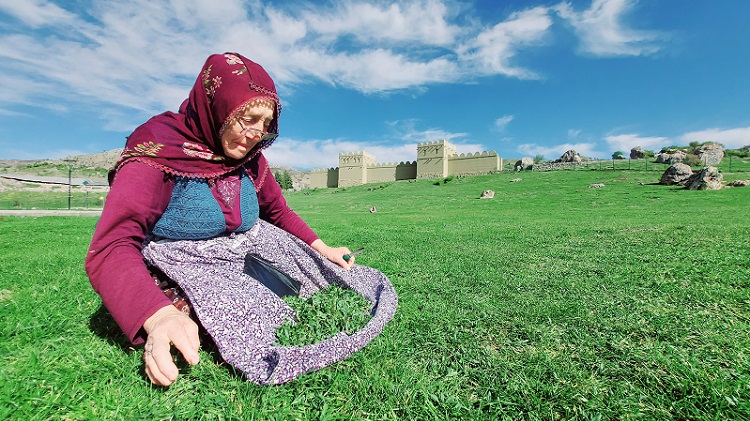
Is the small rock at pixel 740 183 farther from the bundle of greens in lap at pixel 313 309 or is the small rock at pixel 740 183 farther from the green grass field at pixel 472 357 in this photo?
the bundle of greens in lap at pixel 313 309

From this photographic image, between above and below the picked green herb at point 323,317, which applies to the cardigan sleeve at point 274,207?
above

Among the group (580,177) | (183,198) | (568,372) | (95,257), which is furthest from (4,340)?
(580,177)

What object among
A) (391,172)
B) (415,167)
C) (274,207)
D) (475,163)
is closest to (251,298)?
(274,207)

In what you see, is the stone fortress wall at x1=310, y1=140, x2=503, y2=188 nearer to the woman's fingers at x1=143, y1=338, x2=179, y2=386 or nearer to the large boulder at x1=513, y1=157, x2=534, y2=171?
the large boulder at x1=513, y1=157, x2=534, y2=171

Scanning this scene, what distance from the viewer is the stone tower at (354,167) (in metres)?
57.1

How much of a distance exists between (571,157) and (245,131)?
4777cm

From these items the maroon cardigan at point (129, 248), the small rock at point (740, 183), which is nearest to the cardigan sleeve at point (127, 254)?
the maroon cardigan at point (129, 248)

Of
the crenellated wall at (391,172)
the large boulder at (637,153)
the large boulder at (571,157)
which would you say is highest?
the large boulder at (637,153)

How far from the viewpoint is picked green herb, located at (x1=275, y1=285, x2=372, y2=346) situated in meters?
1.87

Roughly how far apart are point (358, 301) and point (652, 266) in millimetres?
3494

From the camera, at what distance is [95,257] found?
1.50 m

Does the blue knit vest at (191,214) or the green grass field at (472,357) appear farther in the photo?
the blue knit vest at (191,214)

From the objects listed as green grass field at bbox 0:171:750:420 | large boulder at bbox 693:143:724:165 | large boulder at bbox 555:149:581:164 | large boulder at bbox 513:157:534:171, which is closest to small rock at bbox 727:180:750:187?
large boulder at bbox 555:149:581:164

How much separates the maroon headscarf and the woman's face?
47 mm
